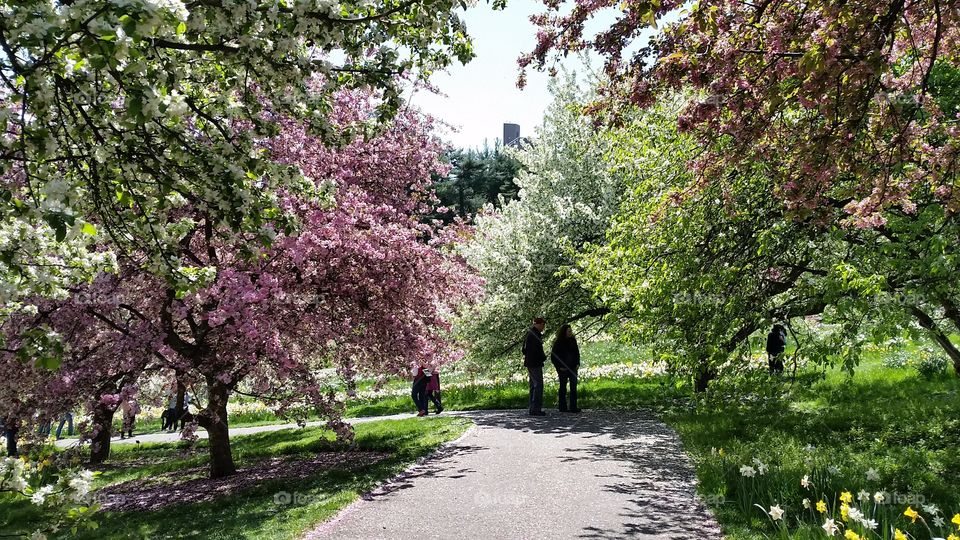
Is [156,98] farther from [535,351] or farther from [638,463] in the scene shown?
[535,351]

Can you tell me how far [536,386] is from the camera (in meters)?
13.4

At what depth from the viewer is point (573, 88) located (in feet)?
58.9

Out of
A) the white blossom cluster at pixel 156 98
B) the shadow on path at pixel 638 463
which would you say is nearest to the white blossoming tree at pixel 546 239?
the shadow on path at pixel 638 463

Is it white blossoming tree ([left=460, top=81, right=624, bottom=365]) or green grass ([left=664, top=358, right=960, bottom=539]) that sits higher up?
white blossoming tree ([left=460, top=81, right=624, bottom=365])

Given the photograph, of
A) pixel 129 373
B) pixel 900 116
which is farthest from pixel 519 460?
pixel 900 116

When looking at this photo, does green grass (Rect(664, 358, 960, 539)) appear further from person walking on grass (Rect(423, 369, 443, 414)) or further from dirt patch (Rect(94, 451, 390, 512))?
person walking on grass (Rect(423, 369, 443, 414))

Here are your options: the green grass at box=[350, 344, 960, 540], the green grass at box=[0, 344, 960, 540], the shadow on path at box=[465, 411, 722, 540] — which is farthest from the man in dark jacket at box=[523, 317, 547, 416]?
the green grass at box=[350, 344, 960, 540]

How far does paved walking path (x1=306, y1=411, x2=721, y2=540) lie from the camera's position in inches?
240

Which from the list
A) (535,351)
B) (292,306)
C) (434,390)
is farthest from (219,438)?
(434,390)

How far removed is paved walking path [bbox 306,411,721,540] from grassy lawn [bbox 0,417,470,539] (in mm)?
545

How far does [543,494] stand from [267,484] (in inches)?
175

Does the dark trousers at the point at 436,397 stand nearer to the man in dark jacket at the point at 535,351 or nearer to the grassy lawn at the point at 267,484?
the grassy lawn at the point at 267,484

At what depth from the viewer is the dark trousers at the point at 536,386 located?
13.2 meters

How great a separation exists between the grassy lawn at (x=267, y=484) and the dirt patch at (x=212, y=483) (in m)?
0.06
